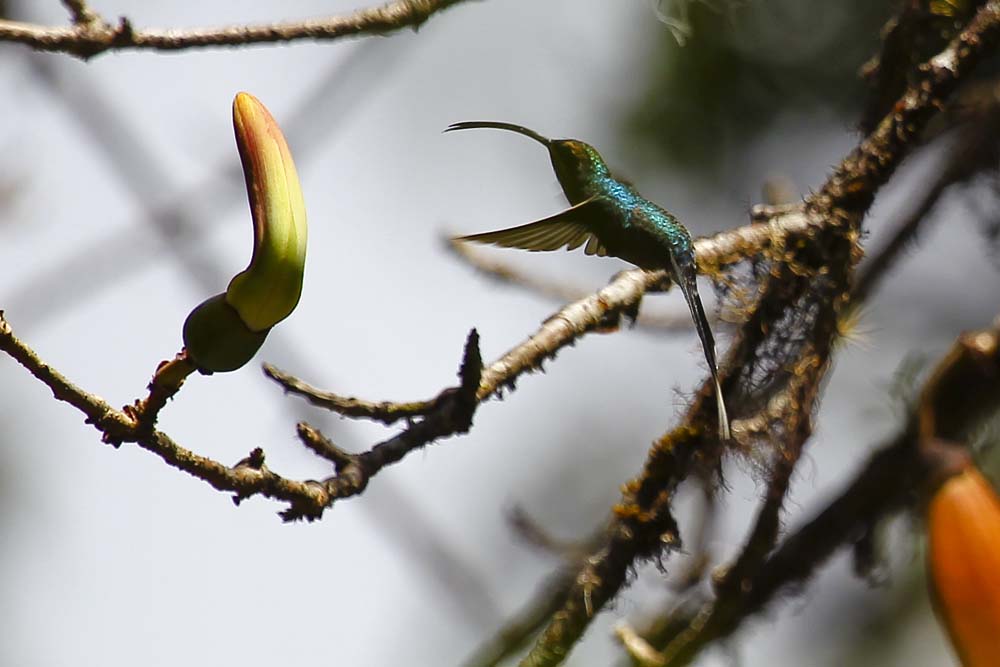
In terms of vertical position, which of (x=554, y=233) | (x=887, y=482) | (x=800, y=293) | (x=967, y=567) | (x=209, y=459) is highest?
(x=554, y=233)

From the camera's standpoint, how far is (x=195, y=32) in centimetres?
153

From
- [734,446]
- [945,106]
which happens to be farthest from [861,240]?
[734,446]

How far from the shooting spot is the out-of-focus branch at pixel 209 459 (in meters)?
1.14

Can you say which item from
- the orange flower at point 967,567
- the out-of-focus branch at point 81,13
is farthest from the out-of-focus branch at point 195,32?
the orange flower at point 967,567

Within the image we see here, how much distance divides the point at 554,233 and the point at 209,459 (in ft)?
1.30

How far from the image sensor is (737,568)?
1920 mm

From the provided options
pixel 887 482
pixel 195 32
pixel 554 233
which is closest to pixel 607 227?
pixel 554 233

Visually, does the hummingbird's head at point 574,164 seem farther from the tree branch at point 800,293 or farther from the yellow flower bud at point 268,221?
the tree branch at point 800,293

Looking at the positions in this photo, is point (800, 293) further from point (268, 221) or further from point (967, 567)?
point (268, 221)

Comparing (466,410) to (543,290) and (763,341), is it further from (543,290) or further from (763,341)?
(543,290)

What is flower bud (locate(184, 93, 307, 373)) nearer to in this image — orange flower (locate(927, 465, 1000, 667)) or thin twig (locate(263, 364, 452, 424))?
thin twig (locate(263, 364, 452, 424))

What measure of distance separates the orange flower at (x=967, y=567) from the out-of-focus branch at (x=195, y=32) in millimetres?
→ 928

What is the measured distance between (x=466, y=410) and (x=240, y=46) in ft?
1.89

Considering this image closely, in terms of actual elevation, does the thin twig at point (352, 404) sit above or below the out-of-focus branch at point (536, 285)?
above
